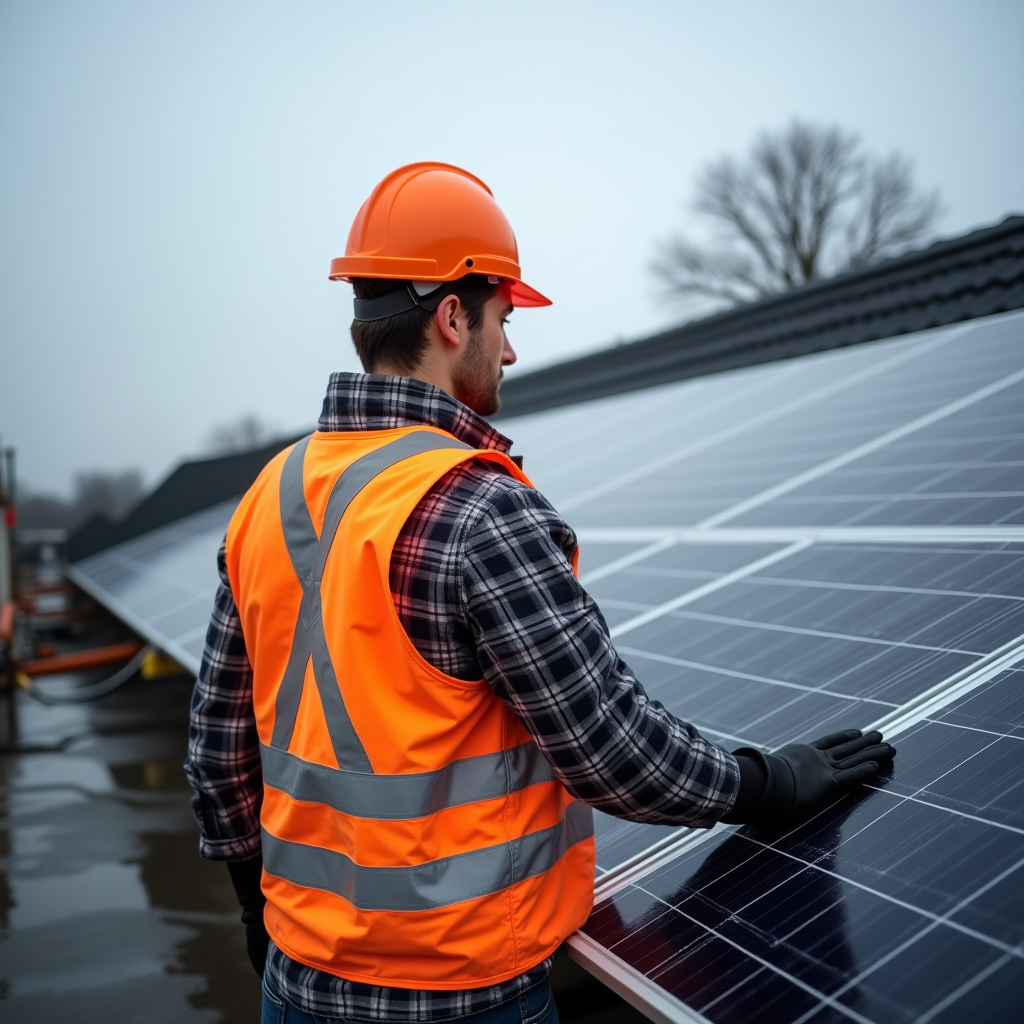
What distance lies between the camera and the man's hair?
201cm

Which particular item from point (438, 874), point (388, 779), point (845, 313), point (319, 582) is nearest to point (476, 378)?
point (319, 582)

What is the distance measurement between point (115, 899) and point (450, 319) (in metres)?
4.49

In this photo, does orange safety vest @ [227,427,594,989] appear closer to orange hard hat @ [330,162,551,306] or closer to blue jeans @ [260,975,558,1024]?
blue jeans @ [260,975,558,1024]

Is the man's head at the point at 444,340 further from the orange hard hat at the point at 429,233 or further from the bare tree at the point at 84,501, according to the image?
the bare tree at the point at 84,501

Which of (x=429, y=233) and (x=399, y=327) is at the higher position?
(x=429, y=233)

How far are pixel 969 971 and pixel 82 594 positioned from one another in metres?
18.4

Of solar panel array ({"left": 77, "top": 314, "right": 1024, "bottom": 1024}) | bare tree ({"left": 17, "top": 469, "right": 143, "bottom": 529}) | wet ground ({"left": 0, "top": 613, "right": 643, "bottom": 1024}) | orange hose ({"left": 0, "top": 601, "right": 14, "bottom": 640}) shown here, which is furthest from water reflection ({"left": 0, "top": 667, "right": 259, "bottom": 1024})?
bare tree ({"left": 17, "top": 469, "right": 143, "bottom": 529})

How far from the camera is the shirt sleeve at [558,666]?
1.70 m

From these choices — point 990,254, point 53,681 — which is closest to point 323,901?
point 990,254

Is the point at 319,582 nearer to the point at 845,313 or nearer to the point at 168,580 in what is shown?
the point at 845,313

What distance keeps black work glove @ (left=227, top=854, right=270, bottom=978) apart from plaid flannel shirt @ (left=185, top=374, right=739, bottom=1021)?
641 mm

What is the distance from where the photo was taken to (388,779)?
1.73m

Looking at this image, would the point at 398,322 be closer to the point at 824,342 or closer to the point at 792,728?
the point at 792,728

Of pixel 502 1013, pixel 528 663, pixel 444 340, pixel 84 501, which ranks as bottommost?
pixel 84 501
